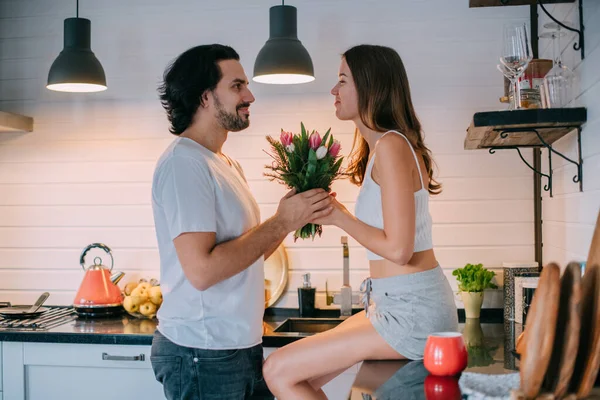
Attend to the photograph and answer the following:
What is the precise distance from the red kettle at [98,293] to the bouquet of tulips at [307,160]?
1.48 meters

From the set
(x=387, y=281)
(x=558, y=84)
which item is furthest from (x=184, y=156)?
(x=558, y=84)

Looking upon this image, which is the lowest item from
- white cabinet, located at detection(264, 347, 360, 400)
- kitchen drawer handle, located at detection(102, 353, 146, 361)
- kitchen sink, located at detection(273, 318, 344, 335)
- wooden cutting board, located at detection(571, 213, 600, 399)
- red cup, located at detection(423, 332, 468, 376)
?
white cabinet, located at detection(264, 347, 360, 400)

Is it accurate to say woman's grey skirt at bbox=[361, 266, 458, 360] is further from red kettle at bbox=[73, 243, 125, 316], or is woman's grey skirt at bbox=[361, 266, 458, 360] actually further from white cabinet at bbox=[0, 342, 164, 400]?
red kettle at bbox=[73, 243, 125, 316]

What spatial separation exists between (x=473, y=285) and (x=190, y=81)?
5.49ft

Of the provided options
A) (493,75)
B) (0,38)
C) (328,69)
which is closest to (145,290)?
(328,69)

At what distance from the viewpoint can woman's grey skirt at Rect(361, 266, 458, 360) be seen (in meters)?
2.12

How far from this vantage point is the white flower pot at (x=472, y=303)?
10.8ft

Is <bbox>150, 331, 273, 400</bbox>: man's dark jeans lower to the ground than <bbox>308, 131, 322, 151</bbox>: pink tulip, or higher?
lower

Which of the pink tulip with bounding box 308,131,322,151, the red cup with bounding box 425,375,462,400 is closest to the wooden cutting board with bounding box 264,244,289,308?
the pink tulip with bounding box 308,131,322,151

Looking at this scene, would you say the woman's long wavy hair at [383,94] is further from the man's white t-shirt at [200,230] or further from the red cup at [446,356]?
the red cup at [446,356]

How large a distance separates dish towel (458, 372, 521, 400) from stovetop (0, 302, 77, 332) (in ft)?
7.40

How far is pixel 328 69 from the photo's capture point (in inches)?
141

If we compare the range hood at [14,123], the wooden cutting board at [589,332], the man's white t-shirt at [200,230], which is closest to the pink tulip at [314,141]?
the man's white t-shirt at [200,230]

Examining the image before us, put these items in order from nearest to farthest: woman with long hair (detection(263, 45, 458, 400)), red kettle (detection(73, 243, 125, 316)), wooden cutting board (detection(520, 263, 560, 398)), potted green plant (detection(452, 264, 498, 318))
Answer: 1. wooden cutting board (detection(520, 263, 560, 398))
2. woman with long hair (detection(263, 45, 458, 400))
3. potted green plant (detection(452, 264, 498, 318))
4. red kettle (detection(73, 243, 125, 316))
